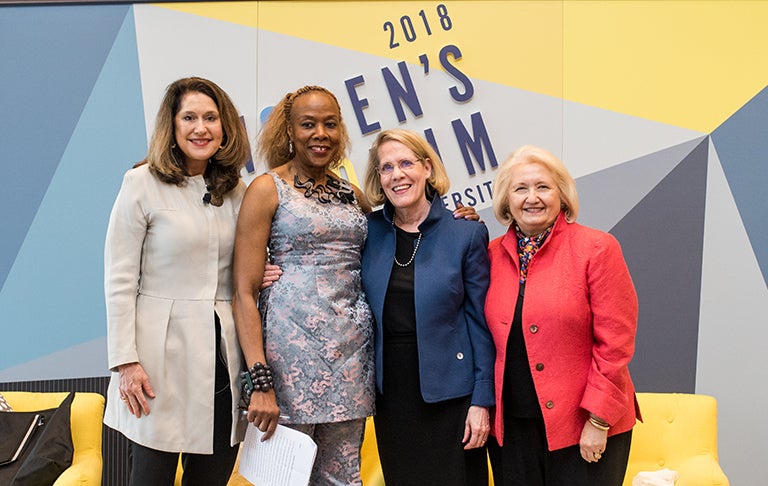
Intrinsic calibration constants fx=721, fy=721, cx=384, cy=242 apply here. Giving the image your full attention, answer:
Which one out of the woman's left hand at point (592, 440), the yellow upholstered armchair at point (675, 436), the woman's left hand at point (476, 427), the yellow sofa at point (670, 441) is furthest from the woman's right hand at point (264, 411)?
the yellow upholstered armchair at point (675, 436)

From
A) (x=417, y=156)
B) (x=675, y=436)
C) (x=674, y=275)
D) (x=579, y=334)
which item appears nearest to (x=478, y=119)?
(x=674, y=275)

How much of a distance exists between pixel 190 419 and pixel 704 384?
2.77 metres

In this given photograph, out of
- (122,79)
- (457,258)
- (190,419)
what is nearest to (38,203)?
(122,79)

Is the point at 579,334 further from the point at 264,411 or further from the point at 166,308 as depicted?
the point at 166,308

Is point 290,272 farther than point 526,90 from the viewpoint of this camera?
No

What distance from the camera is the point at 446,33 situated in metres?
3.77

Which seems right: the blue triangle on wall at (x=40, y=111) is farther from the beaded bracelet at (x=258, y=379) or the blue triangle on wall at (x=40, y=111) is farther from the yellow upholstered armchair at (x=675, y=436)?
the yellow upholstered armchair at (x=675, y=436)

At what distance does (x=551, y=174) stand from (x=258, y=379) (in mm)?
1072

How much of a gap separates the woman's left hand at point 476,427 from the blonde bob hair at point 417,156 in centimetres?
71

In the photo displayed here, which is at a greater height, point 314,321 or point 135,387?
point 314,321

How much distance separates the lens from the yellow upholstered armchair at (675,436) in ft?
9.80

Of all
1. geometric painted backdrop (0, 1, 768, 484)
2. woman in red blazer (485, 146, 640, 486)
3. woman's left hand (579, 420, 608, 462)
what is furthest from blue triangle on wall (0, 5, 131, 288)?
woman's left hand (579, 420, 608, 462)

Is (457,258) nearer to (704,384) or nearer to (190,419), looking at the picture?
(190,419)

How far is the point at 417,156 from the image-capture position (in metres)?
2.34
